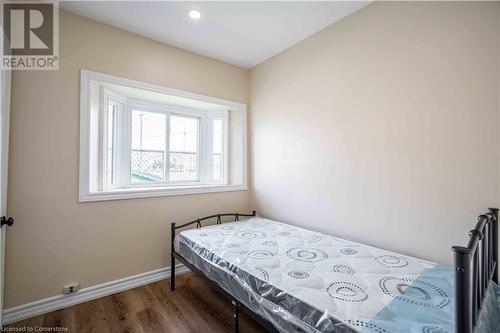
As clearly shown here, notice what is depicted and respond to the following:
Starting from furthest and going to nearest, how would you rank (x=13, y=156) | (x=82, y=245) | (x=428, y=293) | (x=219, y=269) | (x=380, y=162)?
(x=82, y=245), (x=380, y=162), (x=13, y=156), (x=219, y=269), (x=428, y=293)

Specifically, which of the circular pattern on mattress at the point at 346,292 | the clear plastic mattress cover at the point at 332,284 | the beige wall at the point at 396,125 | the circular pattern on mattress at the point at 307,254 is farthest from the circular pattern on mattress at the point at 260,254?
the beige wall at the point at 396,125

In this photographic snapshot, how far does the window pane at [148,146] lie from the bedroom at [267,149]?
0.06 feet

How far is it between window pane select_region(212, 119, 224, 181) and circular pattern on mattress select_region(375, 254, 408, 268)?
2310mm

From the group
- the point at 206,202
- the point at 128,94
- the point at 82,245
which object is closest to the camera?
the point at 82,245

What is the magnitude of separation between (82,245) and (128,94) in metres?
1.66

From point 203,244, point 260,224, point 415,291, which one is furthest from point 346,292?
point 260,224

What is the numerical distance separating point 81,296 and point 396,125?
3102 mm

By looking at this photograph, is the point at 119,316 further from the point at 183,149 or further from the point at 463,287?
the point at 463,287

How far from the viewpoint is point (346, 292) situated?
48.5 inches

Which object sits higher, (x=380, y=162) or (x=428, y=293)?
(x=380, y=162)

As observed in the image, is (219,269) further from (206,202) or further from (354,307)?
(206,202)

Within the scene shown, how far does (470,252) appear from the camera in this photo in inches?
28.7

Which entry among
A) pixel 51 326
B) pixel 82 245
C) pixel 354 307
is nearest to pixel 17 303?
pixel 51 326

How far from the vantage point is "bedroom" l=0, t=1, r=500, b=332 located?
5.08 ft
